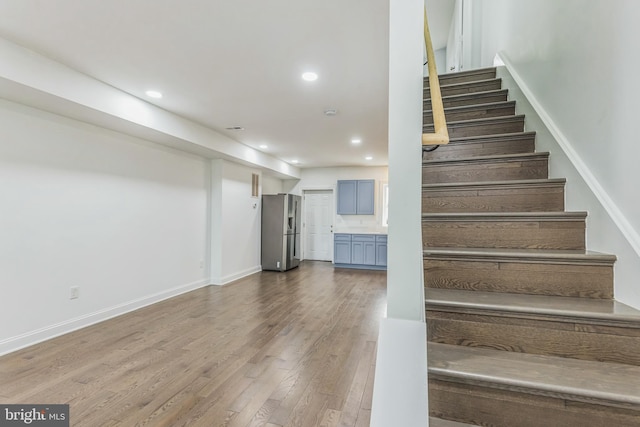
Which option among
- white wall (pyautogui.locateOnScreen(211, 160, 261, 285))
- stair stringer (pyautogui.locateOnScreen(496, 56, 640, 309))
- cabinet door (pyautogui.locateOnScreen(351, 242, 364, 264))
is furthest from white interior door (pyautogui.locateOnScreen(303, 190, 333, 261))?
stair stringer (pyautogui.locateOnScreen(496, 56, 640, 309))

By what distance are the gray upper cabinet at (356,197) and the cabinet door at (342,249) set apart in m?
0.83

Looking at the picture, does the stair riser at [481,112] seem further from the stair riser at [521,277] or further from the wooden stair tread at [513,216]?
the stair riser at [521,277]

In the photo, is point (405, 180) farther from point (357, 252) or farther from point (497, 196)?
point (357, 252)

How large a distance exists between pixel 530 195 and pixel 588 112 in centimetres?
47

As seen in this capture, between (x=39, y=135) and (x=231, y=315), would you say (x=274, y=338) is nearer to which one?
(x=231, y=315)

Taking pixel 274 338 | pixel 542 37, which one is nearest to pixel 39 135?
pixel 274 338

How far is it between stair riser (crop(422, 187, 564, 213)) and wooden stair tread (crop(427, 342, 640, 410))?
88 centimetres

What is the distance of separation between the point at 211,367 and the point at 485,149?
8.90 ft

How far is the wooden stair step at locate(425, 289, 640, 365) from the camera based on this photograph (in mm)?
1044

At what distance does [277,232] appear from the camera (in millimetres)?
6637

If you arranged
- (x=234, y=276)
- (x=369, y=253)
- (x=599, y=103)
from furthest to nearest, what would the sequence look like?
(x=369, y=253) < (x=234, y=276) < (x=599, y=103)

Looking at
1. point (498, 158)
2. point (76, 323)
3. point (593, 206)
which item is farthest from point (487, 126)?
point (76, 323)

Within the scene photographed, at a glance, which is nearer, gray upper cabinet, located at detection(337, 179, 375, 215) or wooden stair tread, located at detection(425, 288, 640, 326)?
wooden stair tread, located at detection(425, 288, 640, 326)

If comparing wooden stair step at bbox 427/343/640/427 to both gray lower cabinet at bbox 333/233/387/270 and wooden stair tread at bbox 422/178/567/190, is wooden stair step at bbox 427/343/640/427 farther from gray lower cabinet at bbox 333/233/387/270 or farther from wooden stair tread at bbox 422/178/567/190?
gray lower cabinet at bbox 333/233/387/270
